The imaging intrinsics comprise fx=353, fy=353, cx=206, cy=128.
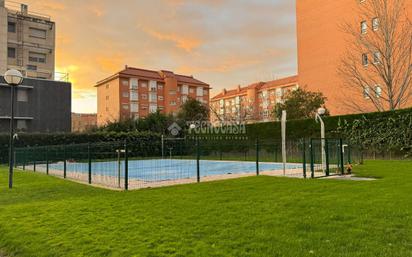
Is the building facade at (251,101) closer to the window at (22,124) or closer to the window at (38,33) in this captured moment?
the window at (22,124)

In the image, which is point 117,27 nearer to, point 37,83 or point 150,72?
point 37,83

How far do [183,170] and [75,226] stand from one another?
10260 mm

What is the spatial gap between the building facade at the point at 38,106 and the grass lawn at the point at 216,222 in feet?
92.6

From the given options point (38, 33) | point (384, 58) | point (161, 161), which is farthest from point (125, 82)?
point (161, 161)

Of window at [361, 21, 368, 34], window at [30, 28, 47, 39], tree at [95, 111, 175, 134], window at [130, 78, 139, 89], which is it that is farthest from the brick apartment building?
window at [361, 21, 368, 34]

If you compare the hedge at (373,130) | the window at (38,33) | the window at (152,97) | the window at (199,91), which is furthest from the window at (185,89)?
the hedge at (373,130)

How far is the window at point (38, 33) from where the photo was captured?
162 ft

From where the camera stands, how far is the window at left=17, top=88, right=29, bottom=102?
34.0 m

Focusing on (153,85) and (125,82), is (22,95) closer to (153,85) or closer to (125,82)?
(125,82)

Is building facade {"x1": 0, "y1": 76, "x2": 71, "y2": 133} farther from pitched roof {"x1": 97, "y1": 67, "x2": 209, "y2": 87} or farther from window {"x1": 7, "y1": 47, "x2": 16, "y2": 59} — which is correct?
pitched roof {"x1": 97, "y1": 67, "x2": 209, "y2": 87}

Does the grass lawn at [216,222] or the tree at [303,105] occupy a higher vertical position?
the tree at [303,105]

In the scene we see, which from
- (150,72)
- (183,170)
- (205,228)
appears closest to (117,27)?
(183,170)

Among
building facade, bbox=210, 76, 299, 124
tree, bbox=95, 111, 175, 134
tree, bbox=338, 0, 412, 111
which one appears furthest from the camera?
building facade, bbox=210, 76, 299, 124

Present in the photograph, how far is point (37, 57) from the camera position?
49.8m
